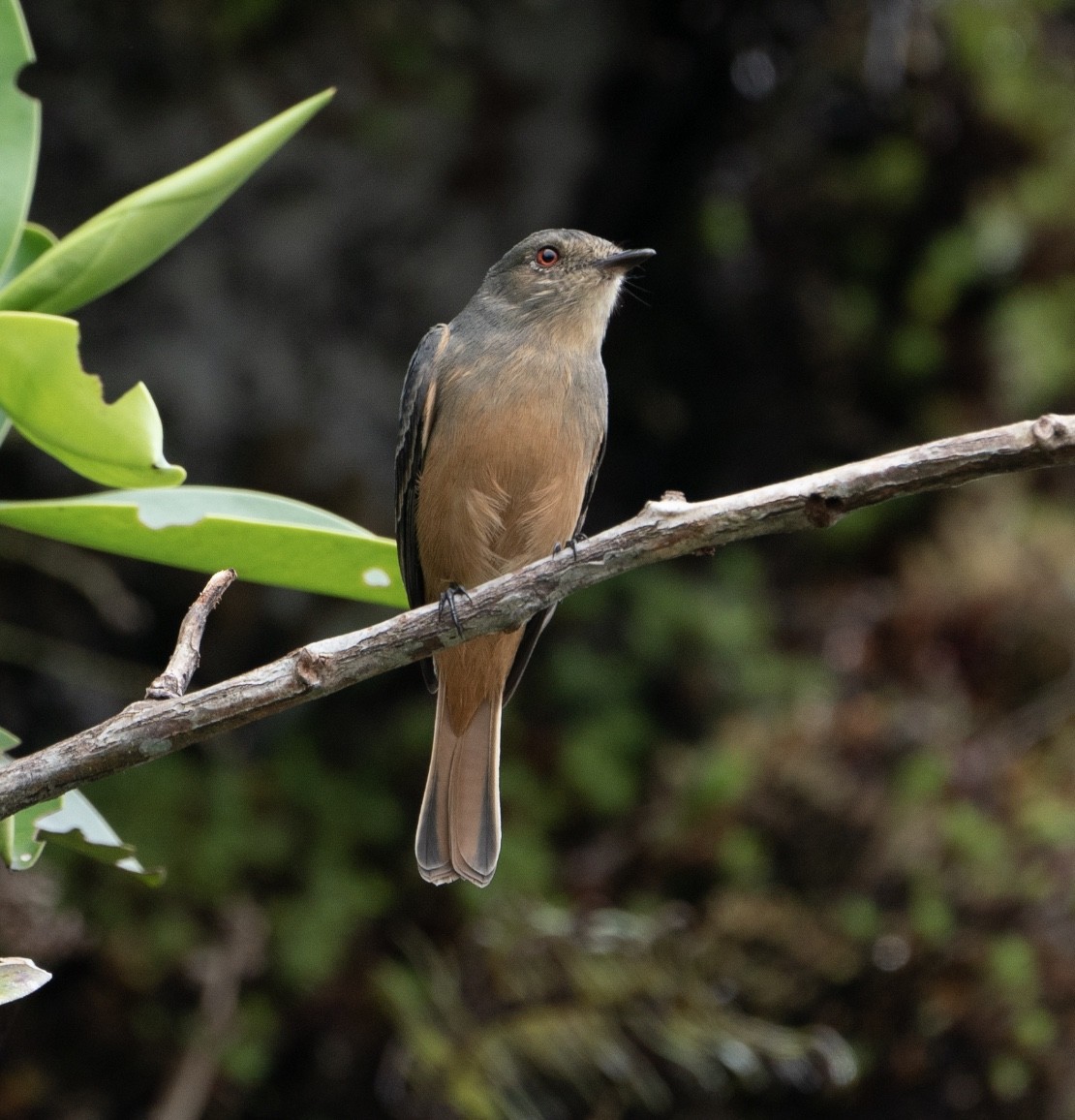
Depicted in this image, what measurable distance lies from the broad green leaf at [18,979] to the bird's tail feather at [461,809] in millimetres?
1275

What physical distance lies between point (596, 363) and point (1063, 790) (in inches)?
88.9

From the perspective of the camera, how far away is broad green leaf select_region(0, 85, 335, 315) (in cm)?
222

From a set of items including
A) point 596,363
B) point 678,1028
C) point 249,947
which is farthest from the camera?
point 249,947

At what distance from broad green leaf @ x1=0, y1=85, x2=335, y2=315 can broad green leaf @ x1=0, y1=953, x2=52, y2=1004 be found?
1073 mm

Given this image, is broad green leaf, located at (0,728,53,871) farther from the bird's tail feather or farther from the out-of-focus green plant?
the out-of-focus green plant

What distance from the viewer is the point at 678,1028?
408 cm

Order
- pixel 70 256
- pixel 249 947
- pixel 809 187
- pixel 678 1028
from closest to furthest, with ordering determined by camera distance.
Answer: pixel 70 256 → pixel 678 1028 → pixel 249 947 → pixel 809 187

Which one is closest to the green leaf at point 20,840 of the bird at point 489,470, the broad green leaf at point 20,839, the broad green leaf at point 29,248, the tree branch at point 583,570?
the broad green leaf at point 20,839

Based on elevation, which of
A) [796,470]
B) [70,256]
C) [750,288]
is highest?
[70,256]

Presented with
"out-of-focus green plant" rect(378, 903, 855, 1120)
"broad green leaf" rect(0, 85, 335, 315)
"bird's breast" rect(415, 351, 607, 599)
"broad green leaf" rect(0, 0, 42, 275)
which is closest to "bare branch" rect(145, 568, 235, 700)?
"broad green leaf" rect(0, 85, 335, 315)

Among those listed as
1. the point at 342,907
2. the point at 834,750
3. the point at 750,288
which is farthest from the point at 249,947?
the point at 750,288

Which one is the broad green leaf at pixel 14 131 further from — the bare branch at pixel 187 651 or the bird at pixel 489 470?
the bird at pixel 489 470

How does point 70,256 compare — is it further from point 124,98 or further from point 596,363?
point 124,98

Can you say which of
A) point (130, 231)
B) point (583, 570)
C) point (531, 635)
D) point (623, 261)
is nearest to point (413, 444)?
point (531, 635)
